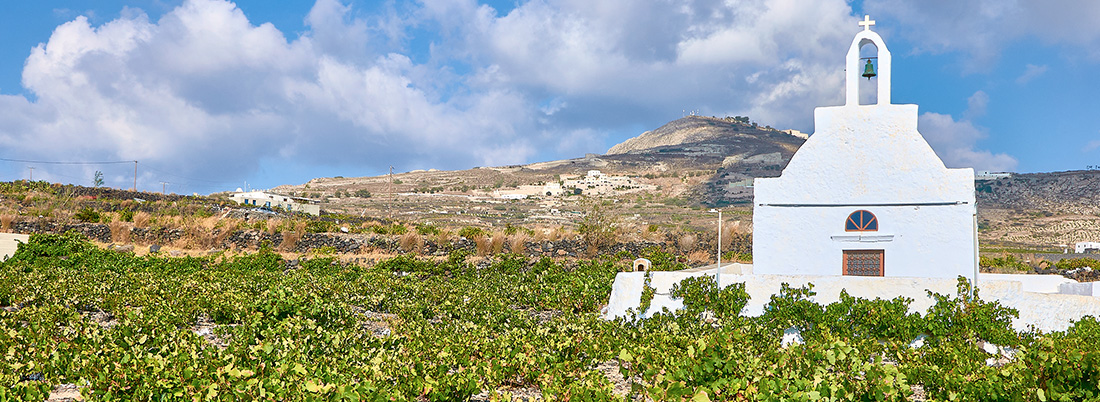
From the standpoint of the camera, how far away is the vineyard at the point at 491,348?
6.23 m

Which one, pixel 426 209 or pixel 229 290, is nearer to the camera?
pixel 229 290

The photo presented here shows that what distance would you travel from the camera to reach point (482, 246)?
26266 mm

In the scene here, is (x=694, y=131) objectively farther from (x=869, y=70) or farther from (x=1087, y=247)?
(x=869, y=70)

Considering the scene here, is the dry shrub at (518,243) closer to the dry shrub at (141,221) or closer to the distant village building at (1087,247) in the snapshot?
the dry shrub at (141,221)

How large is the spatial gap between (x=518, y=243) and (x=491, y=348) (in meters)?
18.0

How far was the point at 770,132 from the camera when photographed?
425ft

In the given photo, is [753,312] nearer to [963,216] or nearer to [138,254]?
[963,216]

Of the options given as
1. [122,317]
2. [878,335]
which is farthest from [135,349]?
[878,335]

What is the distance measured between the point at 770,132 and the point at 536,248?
111 m

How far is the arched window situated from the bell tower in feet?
6.69

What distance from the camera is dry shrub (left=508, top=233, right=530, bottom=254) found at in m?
26.5

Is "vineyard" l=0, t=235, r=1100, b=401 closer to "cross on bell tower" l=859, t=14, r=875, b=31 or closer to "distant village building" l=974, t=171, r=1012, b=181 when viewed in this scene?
"cross on bell tower" l=859, t=14, r=875, b=31

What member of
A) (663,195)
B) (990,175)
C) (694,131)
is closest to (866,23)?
(663,195)

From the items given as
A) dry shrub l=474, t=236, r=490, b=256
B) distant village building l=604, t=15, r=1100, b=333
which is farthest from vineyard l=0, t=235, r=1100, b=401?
dry shrub l=474, t=236, r=490, b=256
